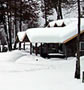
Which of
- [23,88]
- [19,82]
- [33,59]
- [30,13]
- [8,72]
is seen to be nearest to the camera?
[23,88]

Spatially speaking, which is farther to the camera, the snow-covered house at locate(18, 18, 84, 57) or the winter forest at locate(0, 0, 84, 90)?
the snow-covered house at locate(18, 18, 84, 57)

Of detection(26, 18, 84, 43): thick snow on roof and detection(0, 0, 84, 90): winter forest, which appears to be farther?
detection(26, 18, 84, 43): thick snow on roof

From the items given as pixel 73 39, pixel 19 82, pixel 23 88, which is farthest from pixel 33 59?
pixel 23 88

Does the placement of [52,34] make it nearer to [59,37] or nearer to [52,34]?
[52,34]

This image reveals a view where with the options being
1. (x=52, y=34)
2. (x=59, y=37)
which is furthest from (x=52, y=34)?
(x=59, y=37)

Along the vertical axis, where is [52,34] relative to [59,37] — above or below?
above

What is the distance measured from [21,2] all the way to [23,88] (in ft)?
84.1

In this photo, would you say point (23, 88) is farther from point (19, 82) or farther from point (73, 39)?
point (73, 39)

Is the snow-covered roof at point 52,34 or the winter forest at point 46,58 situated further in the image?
the snow-covered roof at point 52,34

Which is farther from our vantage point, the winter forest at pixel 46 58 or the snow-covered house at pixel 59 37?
the snow-covered house at pixel 59 37

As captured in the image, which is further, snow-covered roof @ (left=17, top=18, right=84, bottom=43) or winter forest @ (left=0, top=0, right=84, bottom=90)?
snow-covered roof @ (left=17, top=18, right=84, bottom=43)

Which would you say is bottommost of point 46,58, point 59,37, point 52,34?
point 46,58

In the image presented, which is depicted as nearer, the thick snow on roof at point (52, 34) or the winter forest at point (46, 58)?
the winter forest at point (46, 58)

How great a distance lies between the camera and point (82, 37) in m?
24.8
